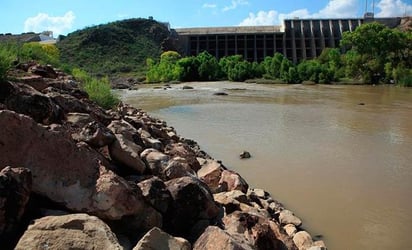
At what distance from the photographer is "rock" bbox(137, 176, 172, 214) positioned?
528cm

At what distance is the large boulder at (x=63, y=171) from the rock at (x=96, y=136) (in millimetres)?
968

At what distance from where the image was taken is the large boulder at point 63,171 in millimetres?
4773

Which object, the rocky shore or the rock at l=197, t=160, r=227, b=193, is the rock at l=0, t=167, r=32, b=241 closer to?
the rocky shore

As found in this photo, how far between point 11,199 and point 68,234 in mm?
682

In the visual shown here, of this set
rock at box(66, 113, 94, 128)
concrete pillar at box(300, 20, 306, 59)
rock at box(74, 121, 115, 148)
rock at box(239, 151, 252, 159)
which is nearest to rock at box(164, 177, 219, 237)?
rock at box(74, 121, 115, 148)

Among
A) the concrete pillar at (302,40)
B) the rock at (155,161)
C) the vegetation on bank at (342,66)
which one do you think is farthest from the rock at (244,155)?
the concrete pillar at (302,40)

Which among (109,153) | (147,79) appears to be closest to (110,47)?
(147,79)

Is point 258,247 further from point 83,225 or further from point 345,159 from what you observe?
point 345,159

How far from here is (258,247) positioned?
5.45 metres

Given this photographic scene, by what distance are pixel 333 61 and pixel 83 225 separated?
73.7 metres

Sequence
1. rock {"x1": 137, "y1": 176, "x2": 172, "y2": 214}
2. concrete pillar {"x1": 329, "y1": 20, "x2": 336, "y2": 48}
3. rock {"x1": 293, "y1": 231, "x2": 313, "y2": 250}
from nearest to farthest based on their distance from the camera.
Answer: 1. rock {"x1": 137, "y1": 176, "x2": 172, "y2": 214}
2. rock {"x1": 293, "y1": 231, "x2": 313, "y2": 250}
3. concrete pillar {"x1": 329, "y1": 20, "x2": 336, "y2": 48}

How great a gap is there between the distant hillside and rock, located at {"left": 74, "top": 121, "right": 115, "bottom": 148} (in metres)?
94.9

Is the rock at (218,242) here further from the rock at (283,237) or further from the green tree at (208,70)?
the green tree at (208,70)

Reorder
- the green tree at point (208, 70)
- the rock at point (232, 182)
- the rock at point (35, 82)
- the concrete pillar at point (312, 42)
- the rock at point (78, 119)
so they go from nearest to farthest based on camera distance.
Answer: the rock at point (78, 119) < the rock at point (232, 182) < the rock at point (35, 82) < the green tree at point (208, 70) < the concrete pillar at point (312, 42)
